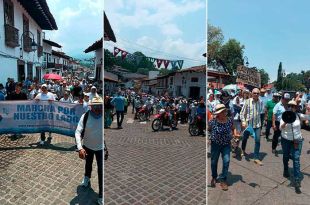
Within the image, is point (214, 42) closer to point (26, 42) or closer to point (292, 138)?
point (292, 138)

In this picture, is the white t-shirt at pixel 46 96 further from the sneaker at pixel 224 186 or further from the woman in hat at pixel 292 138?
the woman in hat at pixel 292 138

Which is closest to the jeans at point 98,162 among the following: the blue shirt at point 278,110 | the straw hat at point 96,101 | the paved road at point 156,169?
the paved road at point 156,169

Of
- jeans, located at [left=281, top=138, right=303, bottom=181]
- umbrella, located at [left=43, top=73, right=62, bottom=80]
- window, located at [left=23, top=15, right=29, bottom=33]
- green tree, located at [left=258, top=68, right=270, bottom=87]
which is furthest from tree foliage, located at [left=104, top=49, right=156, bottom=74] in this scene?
window, located at [left=23, top=15, right=29, bottom=33]

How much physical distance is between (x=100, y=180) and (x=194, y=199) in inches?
29.7

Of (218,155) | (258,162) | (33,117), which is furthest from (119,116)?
(33,117)

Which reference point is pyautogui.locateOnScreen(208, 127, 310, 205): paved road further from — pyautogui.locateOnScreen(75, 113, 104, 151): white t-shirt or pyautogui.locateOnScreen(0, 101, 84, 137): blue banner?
pyautogui.locateOnScreen(0, 101, 84, 137): blue banner

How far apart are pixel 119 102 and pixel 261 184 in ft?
4.60

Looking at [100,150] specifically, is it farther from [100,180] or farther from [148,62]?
[148,62]

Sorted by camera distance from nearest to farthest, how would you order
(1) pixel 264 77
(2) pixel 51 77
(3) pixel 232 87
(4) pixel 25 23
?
(1) pixel 264 77 → (3) pixel 232 87 → (2) pixel 51 77 → (4) pixel 25 23

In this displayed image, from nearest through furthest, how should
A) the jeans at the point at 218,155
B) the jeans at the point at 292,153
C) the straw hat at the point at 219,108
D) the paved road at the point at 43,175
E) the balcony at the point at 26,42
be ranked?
the straw hat at the point at 219,108
the jeans at the point at 218,155
the jeans at the point at 292,153
the paved road at the point at 43,175
the balcony at the point at 26,42

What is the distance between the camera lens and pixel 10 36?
5945 millimetres

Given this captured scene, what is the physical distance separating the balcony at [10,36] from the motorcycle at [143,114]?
15.9ft

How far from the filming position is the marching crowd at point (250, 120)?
2096mm

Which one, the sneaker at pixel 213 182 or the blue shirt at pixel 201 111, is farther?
the sneaker at pixel 213 182
